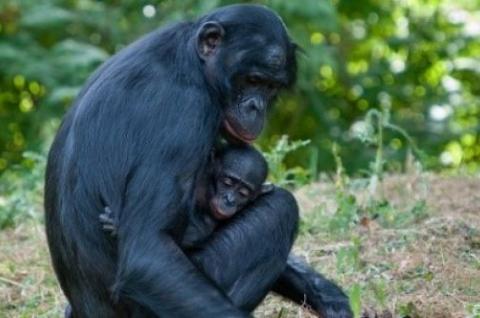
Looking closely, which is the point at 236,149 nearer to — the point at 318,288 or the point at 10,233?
the point at 318,288

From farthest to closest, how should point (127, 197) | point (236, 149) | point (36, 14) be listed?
point (36, 14) < point (236, 149) < point (127, 197)

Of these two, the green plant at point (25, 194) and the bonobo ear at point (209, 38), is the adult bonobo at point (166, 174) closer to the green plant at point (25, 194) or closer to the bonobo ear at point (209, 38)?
the bonobo ear at point (209, 38)

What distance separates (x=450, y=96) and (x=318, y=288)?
8665mm

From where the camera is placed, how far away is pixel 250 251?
5.77 meters

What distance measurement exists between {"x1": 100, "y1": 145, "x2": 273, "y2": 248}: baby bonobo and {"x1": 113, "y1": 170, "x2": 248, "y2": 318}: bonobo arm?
1.89 feet

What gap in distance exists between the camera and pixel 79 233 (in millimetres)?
5582

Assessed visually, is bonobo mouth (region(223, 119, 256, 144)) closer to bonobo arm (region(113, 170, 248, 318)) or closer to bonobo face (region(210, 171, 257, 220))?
bonobo face (region(210, 171, 257, 220))

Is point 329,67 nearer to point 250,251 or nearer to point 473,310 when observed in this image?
point 473,310

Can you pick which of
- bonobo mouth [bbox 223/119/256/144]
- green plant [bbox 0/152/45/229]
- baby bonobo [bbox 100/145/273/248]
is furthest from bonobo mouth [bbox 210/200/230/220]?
green plant [bbox 0/152/45/229]

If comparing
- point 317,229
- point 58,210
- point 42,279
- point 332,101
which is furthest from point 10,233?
point 332,101

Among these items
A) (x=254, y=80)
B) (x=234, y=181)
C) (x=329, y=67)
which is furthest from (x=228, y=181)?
(x=329, y=67)

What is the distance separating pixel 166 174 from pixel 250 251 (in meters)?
0.76

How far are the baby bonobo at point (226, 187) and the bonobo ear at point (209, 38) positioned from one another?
60 centimetres

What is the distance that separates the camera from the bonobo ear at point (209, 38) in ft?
19.0
